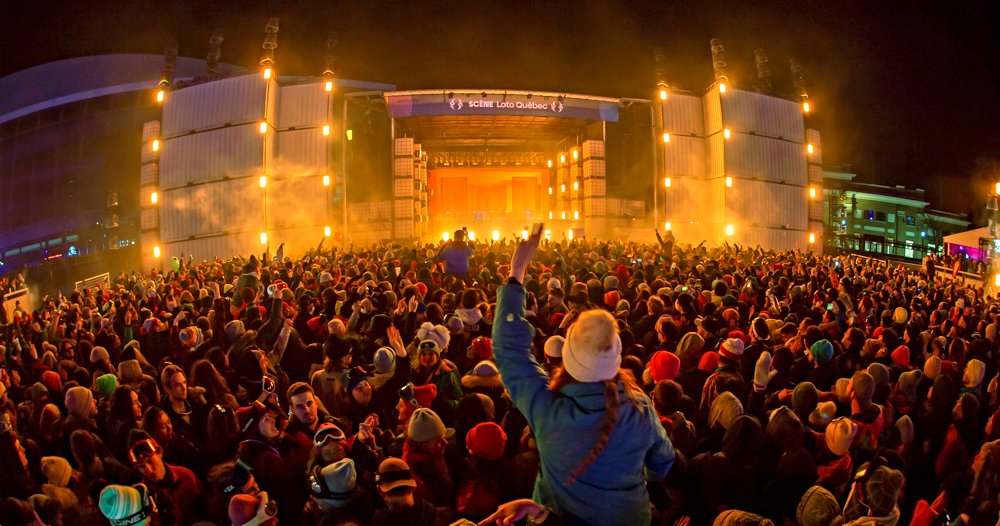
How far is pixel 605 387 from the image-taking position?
224 centimetres

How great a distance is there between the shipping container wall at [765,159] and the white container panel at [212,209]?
18.6 m

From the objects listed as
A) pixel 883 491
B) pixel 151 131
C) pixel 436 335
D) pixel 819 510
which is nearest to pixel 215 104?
pixel 151 131

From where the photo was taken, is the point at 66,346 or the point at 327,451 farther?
the point at 66,346

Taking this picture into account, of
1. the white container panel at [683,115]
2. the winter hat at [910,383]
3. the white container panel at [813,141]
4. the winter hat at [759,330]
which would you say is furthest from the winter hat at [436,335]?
the white container panel at [813,141]

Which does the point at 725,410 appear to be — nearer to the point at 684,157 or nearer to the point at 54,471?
Result: the point at 54,471

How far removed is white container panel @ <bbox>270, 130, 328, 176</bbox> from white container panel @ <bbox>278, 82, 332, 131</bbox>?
0.39 meters

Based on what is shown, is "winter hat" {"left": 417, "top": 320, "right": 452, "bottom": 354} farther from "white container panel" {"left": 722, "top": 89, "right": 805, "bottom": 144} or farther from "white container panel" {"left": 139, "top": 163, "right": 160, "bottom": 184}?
"white container panel" {"left": 139, "top": 163, "right": 160, "bottom": 184}

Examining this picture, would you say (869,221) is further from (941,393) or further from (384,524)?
(384,524)

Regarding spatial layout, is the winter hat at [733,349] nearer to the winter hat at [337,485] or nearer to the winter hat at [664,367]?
the winter hat at [664,367]

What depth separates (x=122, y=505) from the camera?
8.87ft

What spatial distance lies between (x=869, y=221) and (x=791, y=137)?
1149 inches

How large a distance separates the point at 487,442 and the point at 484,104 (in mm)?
20918

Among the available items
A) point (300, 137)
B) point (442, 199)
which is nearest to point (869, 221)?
point (442, 199)

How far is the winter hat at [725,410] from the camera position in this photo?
3805 mm
